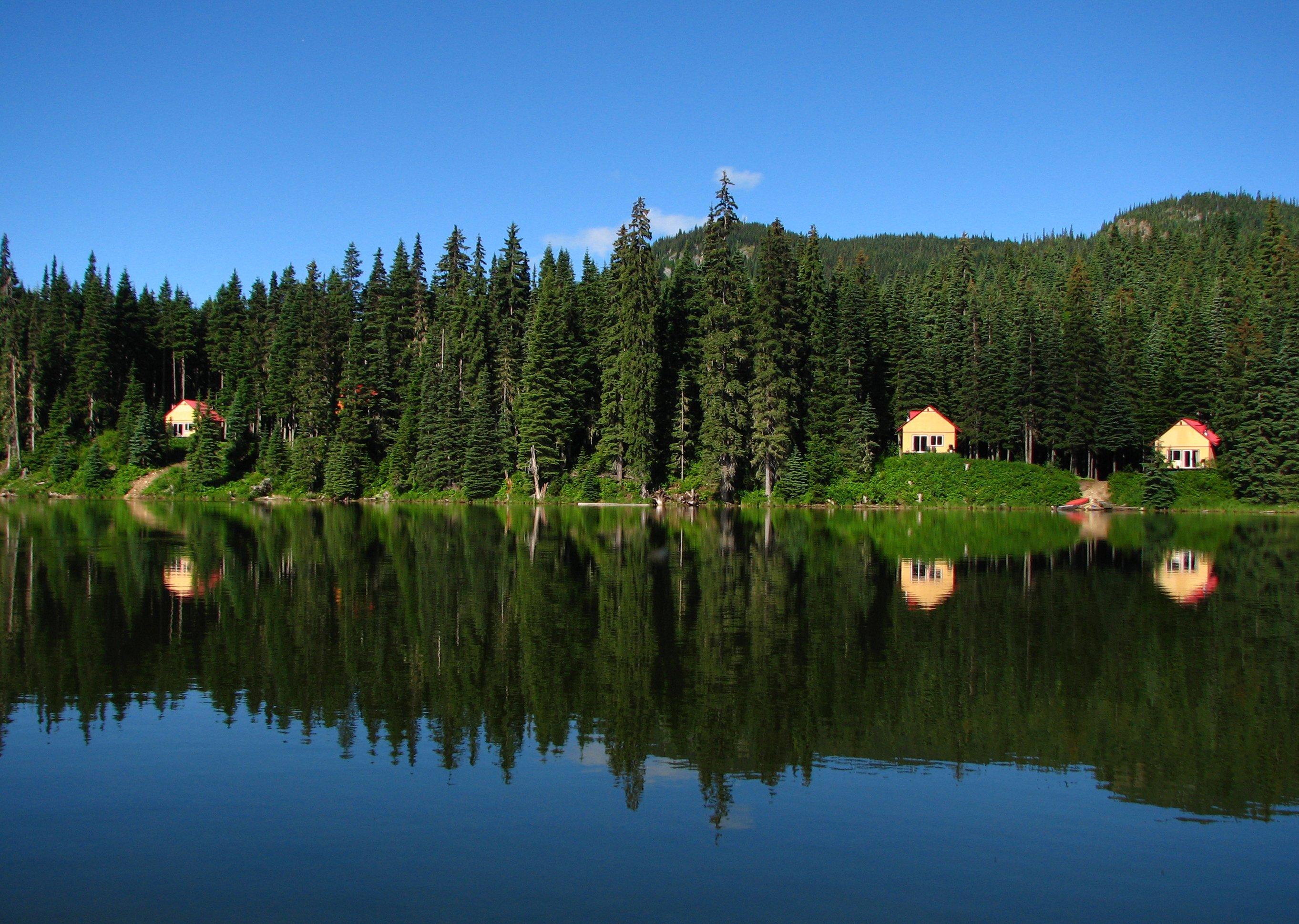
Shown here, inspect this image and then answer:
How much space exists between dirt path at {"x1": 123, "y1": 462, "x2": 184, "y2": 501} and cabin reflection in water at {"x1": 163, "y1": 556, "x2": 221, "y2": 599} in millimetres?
55448

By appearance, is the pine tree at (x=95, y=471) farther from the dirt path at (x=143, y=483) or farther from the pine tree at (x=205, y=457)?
the pine tree at (x=205, y=457)

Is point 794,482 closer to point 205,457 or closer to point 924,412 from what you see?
point 924,412

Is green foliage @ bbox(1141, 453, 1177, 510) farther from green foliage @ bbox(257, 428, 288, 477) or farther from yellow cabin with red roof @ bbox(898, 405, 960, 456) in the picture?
green foliage @ bbox(257, 428, 288, 477)

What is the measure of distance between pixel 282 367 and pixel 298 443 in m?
9.15

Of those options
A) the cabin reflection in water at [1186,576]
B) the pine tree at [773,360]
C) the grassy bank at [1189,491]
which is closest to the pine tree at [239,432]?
the pine tree at [773,360]

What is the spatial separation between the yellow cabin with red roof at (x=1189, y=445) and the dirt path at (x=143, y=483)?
8279cm

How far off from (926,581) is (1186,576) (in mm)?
8989

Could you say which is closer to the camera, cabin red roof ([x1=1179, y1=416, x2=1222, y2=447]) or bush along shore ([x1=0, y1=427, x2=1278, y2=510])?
bush along shore ([x1=0, y1=427, x2=1278, y2=510])

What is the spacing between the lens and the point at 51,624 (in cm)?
1945

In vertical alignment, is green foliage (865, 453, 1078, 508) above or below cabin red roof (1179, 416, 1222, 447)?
below

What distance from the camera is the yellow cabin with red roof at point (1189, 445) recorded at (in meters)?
73.9

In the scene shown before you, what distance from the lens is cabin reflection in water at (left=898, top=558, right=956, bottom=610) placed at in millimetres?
23672

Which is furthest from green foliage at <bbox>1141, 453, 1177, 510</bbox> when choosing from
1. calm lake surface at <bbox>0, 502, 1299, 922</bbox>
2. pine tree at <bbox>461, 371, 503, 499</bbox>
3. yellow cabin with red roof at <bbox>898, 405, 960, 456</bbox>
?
pine tree at <bbox>461, 371, 503, 499</bbox>

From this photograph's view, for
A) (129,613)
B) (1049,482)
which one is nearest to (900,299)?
(1049,482)
